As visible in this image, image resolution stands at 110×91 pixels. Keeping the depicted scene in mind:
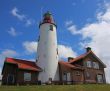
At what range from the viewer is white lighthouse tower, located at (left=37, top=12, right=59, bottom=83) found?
128ft

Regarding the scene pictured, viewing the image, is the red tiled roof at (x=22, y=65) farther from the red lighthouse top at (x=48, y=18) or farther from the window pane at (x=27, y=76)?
the red lighthouse top at (x=48, y=18)

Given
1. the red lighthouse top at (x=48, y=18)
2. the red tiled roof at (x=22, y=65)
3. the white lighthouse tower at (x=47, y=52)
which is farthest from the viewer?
the red lighthouse top at (x=48, y=18)

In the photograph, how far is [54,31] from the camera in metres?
43.3

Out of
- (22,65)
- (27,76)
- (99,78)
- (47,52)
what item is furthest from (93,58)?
(22,65)

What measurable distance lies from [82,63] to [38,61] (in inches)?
376

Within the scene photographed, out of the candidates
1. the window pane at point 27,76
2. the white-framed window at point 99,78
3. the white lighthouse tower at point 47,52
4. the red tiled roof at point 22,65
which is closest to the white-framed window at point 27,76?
the window pane at point 27,76

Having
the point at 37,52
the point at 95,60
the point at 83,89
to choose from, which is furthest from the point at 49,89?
the point at 95,60

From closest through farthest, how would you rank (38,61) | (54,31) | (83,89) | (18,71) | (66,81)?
(83,89)
(18,71)
(66,81)
(38,61)
(54,31)

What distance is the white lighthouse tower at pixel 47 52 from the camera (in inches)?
Answer: 1540

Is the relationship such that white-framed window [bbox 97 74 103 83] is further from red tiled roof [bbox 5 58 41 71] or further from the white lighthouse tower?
red tiled roof [bbox 5 58 41 71]

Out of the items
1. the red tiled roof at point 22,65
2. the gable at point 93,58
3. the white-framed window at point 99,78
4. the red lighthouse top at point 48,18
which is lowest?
the white-framed window at point 99,78

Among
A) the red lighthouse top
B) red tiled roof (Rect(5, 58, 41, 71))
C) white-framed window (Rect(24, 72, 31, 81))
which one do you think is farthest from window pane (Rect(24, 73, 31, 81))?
the red lighthouse top

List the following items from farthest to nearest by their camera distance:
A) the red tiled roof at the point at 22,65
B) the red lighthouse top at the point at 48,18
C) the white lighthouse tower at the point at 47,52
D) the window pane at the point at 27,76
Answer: the red lighthouse top at the point at 48,18
the white lighthouse tower at the point at 47,52
the window pane at the point at 27,76
the red tiled roof at the point at 22,65

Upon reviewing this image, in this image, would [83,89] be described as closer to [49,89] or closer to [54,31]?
[49,89]
